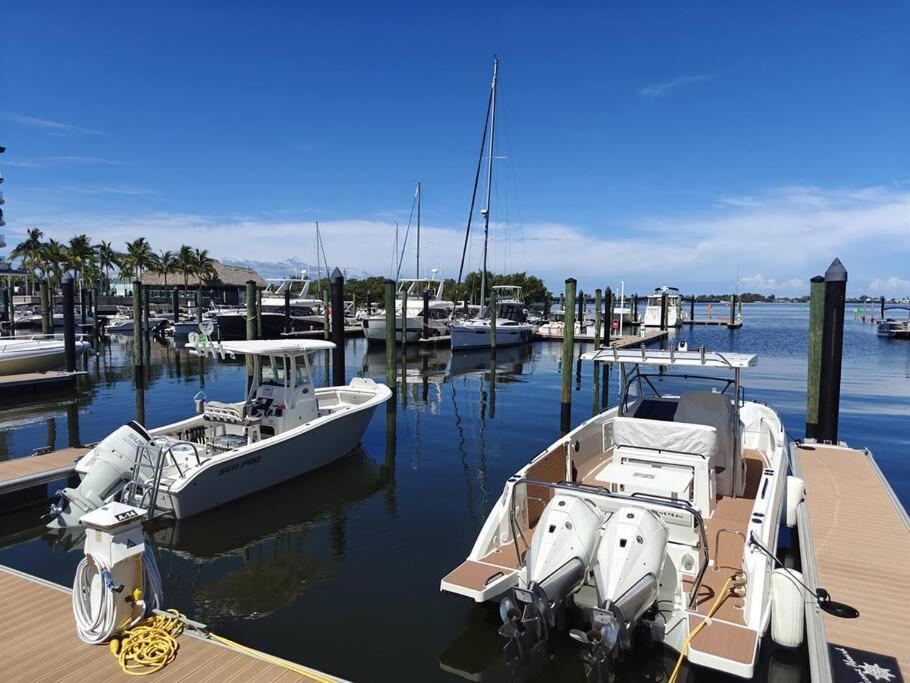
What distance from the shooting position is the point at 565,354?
56.2 ft

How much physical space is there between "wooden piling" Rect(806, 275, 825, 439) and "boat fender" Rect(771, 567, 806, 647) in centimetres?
851

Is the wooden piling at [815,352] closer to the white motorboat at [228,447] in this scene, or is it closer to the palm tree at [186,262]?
the white motorboat at [228,447]

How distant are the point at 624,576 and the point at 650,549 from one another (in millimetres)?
383

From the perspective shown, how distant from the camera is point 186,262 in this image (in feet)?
229

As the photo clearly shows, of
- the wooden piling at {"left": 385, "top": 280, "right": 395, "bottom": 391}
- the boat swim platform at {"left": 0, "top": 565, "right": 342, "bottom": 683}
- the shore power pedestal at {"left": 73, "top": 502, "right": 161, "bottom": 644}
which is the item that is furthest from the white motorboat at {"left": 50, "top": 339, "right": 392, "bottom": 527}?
the wooden piling at {"left": 385, "top": 280, "right": 395, "bottom": 391}

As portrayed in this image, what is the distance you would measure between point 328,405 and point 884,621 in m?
11.7

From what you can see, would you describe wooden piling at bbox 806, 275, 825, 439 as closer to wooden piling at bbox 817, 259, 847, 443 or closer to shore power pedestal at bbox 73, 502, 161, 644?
wooden piling at bbox 817, 259, 847, 443

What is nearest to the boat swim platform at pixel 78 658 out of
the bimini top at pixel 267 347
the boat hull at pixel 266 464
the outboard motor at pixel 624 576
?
the outboard motor at pixel 624 576

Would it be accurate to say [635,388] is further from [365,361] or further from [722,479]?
[365,361]

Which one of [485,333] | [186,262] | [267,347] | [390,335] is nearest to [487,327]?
[485,333]

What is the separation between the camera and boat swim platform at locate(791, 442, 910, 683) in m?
5.04

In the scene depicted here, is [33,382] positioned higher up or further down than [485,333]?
further down

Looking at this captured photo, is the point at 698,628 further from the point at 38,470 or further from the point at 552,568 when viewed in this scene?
the point at 38,470

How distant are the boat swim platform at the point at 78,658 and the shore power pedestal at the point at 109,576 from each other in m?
0.20
